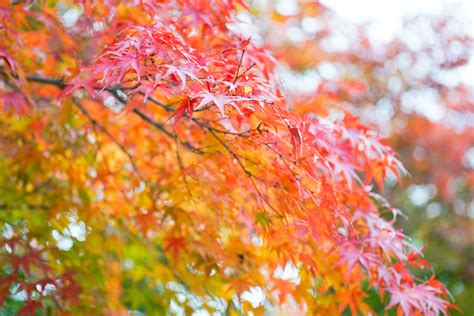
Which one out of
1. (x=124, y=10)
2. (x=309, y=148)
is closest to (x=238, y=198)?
(x=309, y=148)

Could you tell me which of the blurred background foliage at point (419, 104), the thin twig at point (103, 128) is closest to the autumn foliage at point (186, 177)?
the thin twig at point (103, 128)

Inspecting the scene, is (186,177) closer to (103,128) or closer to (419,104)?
(103,128)

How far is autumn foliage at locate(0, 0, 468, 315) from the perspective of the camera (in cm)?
165

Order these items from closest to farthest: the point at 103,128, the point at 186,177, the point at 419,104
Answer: the point at 186,177 → the point at 103,128 → the point at 419,104

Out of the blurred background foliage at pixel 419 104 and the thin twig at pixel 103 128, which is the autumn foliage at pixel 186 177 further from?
the blurred background foliage at pixel 419 104

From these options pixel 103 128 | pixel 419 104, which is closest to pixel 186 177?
pixel 103 128

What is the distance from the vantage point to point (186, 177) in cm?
235

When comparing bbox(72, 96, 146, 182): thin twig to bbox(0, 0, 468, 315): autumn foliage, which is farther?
bbox(72, 96, 146, 182): thin twig

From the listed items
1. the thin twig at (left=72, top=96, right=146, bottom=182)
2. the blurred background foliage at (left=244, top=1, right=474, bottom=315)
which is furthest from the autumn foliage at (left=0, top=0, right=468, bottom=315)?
the blurred background foliage at (left=244, top=1, right=474, bottom=315)

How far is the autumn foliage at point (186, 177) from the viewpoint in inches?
65.0

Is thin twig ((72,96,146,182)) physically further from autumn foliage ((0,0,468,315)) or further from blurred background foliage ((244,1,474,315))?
blurred background foliage ((244,1,474,315))

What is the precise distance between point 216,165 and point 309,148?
51 centimetres

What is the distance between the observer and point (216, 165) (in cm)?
203

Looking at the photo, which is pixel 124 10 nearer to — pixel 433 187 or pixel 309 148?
pixel 309 148
